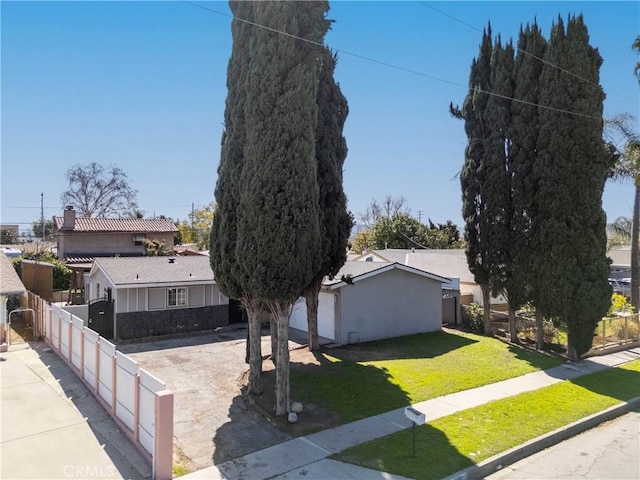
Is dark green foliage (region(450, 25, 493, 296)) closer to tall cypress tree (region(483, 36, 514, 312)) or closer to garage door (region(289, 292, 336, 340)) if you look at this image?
tall cypress tree (region(483, 36, 514, 312))

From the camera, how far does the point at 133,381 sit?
8414mm

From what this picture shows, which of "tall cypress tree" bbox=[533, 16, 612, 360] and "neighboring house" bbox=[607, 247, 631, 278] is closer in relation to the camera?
"tall cypress tree" bbox=[533, 16, 612, 360]

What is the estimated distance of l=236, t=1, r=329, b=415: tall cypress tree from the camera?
9438 millimetres

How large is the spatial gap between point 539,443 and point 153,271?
15533 millimetres

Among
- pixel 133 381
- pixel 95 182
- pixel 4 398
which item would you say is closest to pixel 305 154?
pixel 133 381

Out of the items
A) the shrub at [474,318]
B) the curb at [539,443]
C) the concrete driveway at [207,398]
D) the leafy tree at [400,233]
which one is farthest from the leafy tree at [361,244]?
the curb at [539,443]

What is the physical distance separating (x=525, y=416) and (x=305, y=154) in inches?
302

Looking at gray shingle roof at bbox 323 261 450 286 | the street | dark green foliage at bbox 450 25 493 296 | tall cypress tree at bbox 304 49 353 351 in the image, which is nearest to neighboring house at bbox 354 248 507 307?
dark green foliage at bbox 450 25 493 296

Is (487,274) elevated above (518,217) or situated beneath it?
situated beneath

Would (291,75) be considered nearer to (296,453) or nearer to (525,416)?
(296,453)

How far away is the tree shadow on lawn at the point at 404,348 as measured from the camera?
598 inches

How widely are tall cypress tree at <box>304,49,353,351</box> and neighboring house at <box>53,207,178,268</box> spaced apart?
2273cm

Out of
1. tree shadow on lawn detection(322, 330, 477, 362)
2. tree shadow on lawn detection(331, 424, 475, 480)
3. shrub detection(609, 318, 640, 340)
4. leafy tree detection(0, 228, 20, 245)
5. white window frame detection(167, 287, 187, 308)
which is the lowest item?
tree shadow on lawn detection(322, 330, 477, 362)

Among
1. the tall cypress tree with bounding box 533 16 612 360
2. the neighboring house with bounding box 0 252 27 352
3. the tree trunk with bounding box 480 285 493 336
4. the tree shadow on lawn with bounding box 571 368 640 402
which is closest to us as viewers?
the tree shadow on lawn with bounding box 571 368 640 402
